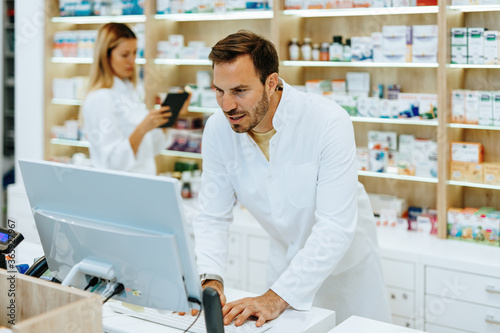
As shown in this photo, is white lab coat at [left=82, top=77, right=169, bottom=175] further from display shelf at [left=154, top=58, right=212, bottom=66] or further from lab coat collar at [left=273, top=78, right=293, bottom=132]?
lab coat collar at [left=273, top=78, right=293, bottom=132]

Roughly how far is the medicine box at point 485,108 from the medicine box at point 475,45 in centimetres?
19

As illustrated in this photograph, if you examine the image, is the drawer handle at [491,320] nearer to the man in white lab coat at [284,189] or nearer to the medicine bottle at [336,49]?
the man in white lab coat at [284,189]

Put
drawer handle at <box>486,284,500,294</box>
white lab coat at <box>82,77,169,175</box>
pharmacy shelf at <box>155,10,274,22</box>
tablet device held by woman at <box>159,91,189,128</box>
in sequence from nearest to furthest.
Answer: drawer handle at <box>486,284,500,294</box>, white lab coat at <box>82,77,169,175</box>, tablet device held by woman at <box>159,91,189,128</box>, pharmacy shelf at <box>155,10,274,22</box>

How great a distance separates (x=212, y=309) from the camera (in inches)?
55.1

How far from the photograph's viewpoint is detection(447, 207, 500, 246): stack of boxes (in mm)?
3434

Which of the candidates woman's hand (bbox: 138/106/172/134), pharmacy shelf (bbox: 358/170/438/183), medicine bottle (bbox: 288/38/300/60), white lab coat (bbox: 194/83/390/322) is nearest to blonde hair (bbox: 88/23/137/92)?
woman's hand (bbox: 138/106/172/134)

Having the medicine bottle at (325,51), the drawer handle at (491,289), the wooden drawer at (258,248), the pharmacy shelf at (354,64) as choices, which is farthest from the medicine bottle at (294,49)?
the drawer handle at (491,289)

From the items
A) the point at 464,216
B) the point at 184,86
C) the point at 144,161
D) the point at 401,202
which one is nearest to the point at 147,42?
the point at 184,86

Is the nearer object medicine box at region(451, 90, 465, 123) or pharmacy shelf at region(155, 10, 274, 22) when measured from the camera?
medicine box at region(451, 90, 465, 123)

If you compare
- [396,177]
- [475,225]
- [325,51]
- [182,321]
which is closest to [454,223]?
[475,225]

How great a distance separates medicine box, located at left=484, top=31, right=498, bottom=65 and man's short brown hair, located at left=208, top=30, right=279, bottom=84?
188cm

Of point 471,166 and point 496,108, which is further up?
point 496,108

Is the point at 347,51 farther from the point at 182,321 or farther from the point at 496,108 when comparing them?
the point at 182,321

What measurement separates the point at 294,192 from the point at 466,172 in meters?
1.75
